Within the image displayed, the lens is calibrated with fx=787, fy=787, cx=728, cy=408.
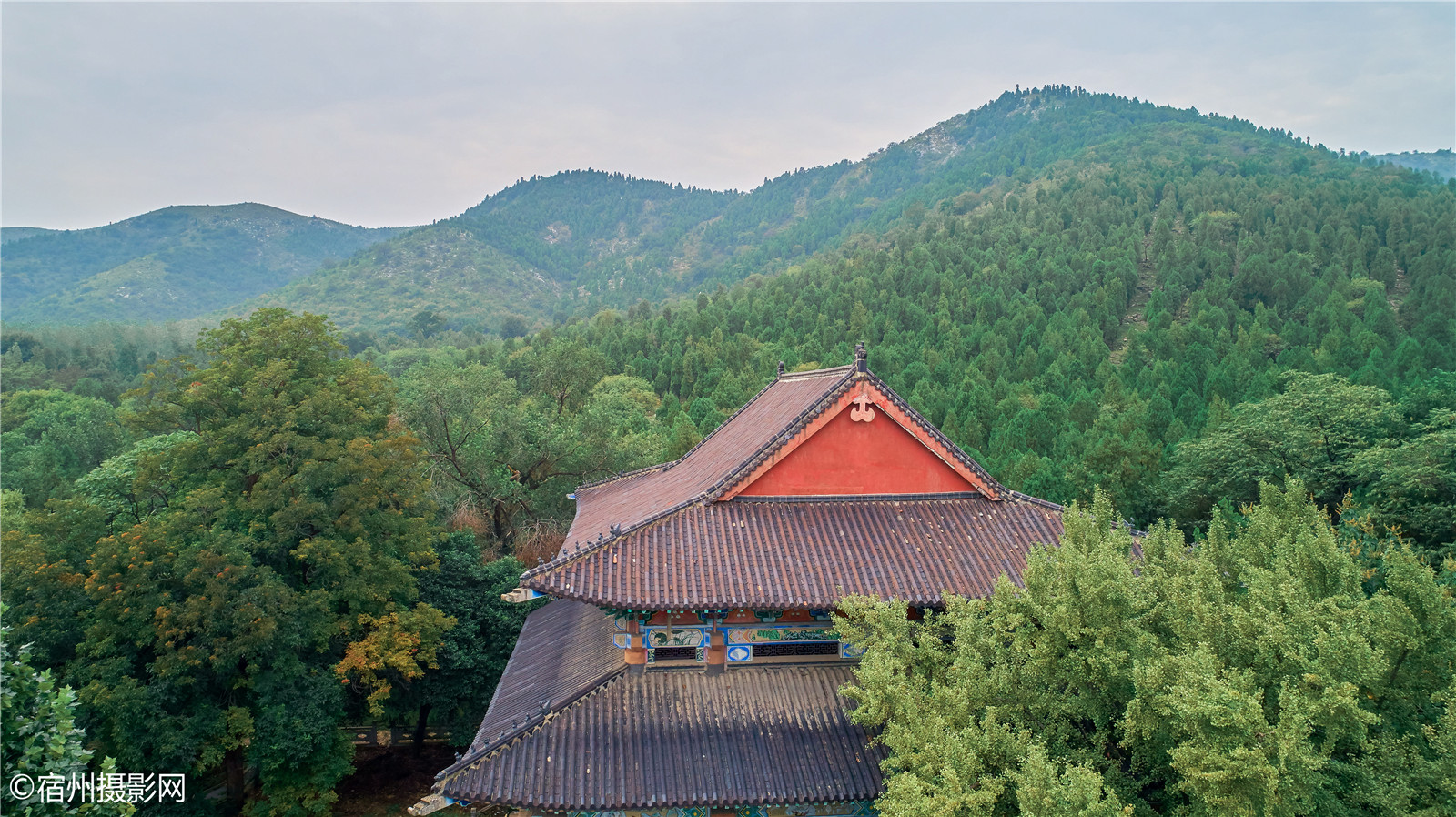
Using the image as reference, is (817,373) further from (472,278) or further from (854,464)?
(472,278)

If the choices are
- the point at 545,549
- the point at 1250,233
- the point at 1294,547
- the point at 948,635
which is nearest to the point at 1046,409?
the point at 545,549

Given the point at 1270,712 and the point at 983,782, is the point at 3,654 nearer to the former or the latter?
the point at 983,782

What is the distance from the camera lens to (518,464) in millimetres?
32938

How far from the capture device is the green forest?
721 cm

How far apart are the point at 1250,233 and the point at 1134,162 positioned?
2175 inches

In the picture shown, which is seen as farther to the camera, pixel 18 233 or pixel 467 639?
pixel 18 233

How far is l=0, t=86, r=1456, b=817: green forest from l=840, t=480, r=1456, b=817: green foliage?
43 mm

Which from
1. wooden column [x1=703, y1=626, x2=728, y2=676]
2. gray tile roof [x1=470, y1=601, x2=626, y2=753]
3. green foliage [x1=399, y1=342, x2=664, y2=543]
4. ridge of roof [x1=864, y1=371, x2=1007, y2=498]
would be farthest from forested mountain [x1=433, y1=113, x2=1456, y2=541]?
wooden column [x1=703, y1=626, x2=728, y2=676]

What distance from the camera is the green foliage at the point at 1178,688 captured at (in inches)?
256

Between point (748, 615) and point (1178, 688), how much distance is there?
6.70 metres

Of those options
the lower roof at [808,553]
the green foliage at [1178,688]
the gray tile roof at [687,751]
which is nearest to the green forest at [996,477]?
the green foliage at [1178,688]

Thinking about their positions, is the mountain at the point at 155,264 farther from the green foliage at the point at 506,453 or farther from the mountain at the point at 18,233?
the green foliage at the point at 506,453

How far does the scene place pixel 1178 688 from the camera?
6.80 meters

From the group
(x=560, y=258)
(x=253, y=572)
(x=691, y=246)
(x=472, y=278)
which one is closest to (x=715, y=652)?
(x=253, y=572)
